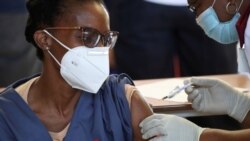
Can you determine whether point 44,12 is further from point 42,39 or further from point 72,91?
point 72,91

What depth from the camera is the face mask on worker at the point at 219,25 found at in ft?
6.96

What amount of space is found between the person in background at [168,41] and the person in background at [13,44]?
712mm

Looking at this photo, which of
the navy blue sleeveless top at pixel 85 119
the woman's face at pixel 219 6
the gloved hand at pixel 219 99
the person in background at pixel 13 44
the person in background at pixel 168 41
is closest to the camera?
the navy blue sleeveless top at pixel 85 119

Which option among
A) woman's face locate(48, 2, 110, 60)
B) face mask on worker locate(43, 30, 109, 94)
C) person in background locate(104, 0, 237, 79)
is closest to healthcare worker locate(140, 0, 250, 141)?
face mask on worker locate(43, 30, 109, 94)

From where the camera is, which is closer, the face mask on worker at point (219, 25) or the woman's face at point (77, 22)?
the woman's face at point (77, 22)

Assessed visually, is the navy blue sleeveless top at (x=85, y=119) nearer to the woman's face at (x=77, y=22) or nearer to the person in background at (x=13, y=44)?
the woman's face at (x=77, y=22)

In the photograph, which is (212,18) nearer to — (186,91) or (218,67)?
→ (186,91)

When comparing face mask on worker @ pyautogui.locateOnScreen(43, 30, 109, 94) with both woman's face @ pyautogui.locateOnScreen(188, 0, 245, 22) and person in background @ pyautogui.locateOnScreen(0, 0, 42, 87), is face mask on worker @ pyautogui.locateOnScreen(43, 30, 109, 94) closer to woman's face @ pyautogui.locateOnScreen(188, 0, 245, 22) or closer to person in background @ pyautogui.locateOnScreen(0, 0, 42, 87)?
woman's face @ pyautogui.locateOnScreen(188, 0, 245, 22)

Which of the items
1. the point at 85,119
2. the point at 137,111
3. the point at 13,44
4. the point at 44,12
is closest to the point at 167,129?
the point at 137,111

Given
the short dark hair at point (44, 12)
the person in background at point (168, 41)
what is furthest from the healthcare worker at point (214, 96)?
the person in background at point (168, 41)

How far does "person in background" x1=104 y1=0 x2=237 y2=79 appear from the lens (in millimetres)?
3145

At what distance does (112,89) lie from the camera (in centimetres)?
202

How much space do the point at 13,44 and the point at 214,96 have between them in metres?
1.21

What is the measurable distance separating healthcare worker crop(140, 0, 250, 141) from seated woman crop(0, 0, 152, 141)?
0.09 m
